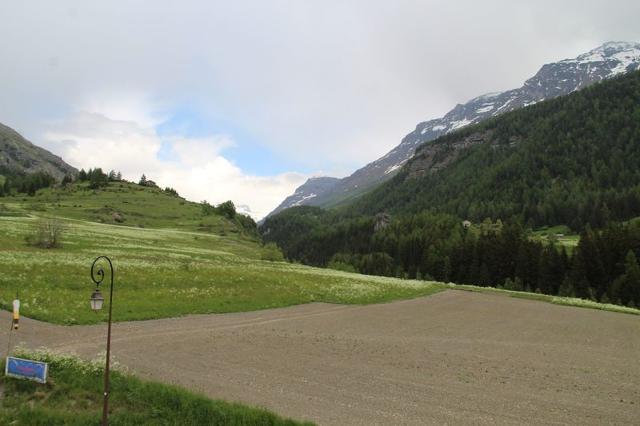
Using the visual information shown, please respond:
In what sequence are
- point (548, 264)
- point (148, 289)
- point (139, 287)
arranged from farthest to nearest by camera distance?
point (548, 264), point (139, 287), point (148, 289)

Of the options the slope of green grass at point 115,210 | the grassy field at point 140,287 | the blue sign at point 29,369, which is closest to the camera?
the blue sign at point 29,369

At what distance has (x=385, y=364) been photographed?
25125mm

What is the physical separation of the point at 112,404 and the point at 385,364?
45.9ft

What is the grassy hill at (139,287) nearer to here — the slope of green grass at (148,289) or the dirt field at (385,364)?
the slope of green grass at (148,289)

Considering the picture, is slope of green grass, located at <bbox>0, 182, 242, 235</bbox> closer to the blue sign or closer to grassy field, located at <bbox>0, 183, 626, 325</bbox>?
grassy field, located at <bbox>0, 183, 626, 325</bbox>

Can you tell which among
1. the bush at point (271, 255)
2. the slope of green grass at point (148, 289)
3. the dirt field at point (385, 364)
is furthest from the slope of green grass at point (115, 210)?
the dirt field at point (385, 364)

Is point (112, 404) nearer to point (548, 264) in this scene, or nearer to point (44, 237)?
point (44, 237)

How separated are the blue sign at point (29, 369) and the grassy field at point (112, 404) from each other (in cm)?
32

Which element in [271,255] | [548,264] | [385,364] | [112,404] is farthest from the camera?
[548,264]

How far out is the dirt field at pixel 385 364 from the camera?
721 inches

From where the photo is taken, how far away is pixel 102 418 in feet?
51.4

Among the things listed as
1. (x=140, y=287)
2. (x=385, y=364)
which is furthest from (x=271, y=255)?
(x=385, y=364)

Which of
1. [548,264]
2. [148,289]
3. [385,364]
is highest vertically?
[548,264]

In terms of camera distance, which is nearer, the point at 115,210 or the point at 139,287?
the point at 139,287
